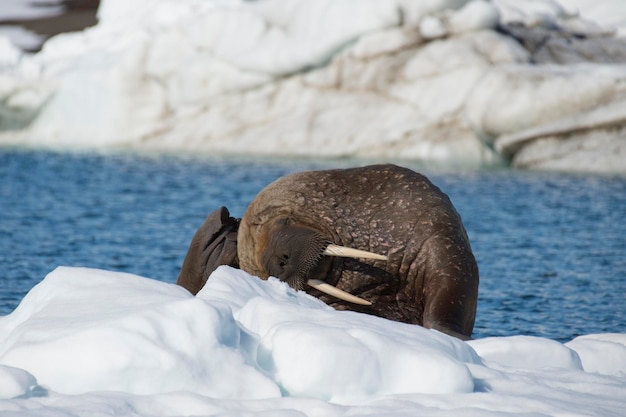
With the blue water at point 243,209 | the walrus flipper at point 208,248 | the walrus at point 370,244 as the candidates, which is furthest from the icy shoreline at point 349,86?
the walrus at point 370,244

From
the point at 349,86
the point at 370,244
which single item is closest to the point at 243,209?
the point at 349,86

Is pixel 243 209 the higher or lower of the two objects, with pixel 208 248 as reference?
lower

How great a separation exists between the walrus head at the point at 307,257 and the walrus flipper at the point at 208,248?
3.26 feet

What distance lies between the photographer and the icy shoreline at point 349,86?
2411 centimetres

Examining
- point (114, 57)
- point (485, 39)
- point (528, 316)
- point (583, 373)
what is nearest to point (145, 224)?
point (528, 316)

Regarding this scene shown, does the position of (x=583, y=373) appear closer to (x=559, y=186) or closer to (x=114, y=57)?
(x=559, y=186)

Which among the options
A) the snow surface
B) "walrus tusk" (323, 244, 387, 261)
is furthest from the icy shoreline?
the snow surface

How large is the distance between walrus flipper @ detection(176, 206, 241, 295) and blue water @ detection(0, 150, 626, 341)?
165 centimetres

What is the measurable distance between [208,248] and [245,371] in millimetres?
3472

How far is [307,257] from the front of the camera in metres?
6.18

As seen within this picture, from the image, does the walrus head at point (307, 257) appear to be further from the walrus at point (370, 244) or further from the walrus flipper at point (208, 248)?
Answer: the walrus flipper at point (208, 248)

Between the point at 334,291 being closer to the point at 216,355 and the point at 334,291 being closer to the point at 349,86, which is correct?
the point at 216,355

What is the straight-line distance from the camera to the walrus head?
6.16 meters

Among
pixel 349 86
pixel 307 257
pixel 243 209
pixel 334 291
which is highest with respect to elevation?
pixel 307 257
